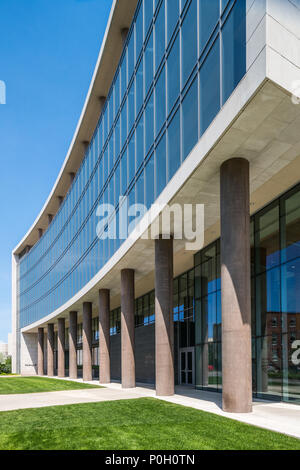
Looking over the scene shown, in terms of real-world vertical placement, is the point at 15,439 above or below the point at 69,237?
below

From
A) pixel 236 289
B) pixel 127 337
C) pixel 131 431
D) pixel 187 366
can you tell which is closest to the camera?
pixel 131 431

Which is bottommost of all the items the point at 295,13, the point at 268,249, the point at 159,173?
the point at 268,249

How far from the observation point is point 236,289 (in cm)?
1432

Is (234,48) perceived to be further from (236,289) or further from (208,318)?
(208,318)

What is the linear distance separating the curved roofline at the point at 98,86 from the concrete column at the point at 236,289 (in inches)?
577

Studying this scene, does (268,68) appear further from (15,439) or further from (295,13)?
(15,439)

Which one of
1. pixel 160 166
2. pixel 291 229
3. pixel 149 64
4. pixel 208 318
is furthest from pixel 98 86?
pixel 291 229

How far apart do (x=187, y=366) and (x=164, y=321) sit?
8.06m

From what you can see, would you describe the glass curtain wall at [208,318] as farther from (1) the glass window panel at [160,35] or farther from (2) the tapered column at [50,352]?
(2) the tapered column at [50,352]

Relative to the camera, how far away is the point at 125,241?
2531 cm

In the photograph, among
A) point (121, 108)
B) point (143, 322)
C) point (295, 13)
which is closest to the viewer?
point (295, 13)

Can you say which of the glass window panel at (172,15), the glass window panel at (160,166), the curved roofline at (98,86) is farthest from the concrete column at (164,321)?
the curved roofline at (98,86)

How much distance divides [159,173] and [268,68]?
9.87m

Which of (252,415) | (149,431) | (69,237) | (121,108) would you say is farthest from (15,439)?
(69,237)
